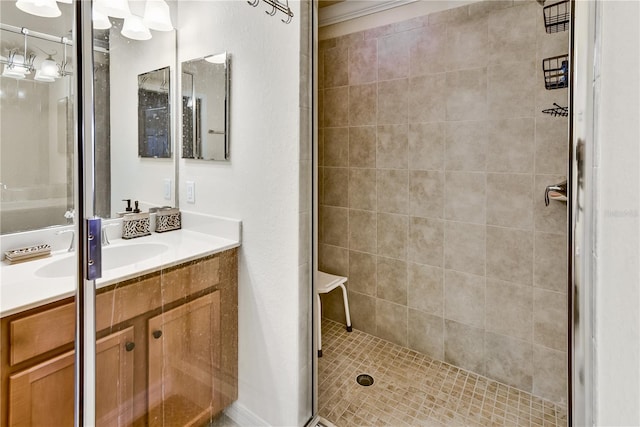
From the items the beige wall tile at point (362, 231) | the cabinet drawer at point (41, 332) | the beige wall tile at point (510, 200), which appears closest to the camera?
the cabinet drawer at point (41, 332)

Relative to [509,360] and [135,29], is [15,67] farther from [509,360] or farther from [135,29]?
[509,360]

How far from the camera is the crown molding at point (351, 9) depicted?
2.06 meters

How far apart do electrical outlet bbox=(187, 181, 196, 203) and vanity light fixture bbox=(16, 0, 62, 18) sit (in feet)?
2.26

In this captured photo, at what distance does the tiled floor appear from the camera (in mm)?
1604

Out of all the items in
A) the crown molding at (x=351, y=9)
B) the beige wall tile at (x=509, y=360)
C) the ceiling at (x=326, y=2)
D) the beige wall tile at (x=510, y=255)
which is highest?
the ceiling at (x=326, y=2)

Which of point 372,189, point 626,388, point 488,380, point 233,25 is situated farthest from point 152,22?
point 488,380

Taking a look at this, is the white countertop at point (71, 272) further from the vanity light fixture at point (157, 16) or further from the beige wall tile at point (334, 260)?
the beige wall tile at point (334, 260)

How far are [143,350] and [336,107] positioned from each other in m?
1.86

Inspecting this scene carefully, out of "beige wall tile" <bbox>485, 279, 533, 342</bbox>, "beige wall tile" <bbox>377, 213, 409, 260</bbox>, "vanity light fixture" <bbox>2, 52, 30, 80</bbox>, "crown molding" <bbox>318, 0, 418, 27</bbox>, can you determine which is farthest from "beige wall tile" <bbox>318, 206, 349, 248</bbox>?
"vanity light fixture" <bbox>2, 52, 30, 80</bbox>

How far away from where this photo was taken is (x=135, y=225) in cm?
125

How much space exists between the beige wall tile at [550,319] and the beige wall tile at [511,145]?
64 cm

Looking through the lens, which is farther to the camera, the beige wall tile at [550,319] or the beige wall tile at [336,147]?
the beige wall tile at [336,147]

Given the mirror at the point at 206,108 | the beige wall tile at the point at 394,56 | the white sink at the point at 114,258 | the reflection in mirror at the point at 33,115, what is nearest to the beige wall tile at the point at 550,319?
the beige wall tile at the point at 394,56

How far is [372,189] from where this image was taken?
224cm
